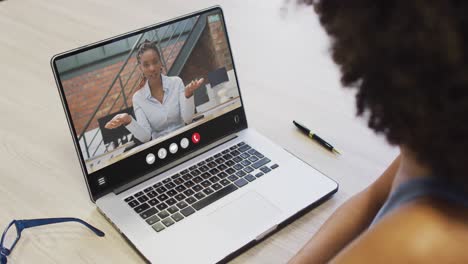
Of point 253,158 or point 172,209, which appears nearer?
point 172,209

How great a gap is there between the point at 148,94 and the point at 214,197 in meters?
0.21

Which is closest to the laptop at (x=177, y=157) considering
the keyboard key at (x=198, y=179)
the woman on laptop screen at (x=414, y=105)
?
the keyboard key at (x=198, y=179)

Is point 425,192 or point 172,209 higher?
point 425,192

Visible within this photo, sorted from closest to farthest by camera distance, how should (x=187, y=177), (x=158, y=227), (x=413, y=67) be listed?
1. (x=413, y=67)
2. (x=158, y=227)
3. (x=187, y=177)

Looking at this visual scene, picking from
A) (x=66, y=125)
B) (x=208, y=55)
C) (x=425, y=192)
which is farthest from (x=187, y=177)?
(x=425, y=192)

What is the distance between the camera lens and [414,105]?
44cm

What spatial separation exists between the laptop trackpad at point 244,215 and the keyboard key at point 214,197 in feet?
0.08

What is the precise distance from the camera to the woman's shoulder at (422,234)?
1.53 feet

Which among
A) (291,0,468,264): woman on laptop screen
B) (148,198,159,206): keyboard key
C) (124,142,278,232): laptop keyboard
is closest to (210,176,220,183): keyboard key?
(124,142,278,232): laptop keyboard

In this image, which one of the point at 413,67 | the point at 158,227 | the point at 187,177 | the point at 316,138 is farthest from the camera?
the point at 316,138

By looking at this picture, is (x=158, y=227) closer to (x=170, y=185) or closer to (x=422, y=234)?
(x=170, y=185)

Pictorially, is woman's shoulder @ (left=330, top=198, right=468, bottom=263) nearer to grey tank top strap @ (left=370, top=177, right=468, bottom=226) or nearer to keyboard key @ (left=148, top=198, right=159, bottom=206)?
grey tank top strap @ (left=370, top=177, right=468, bottom=226)

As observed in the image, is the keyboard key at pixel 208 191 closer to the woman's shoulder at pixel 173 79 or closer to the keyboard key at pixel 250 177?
the keyboard key at pixel 250 177

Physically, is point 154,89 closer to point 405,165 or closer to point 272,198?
point 272,198
